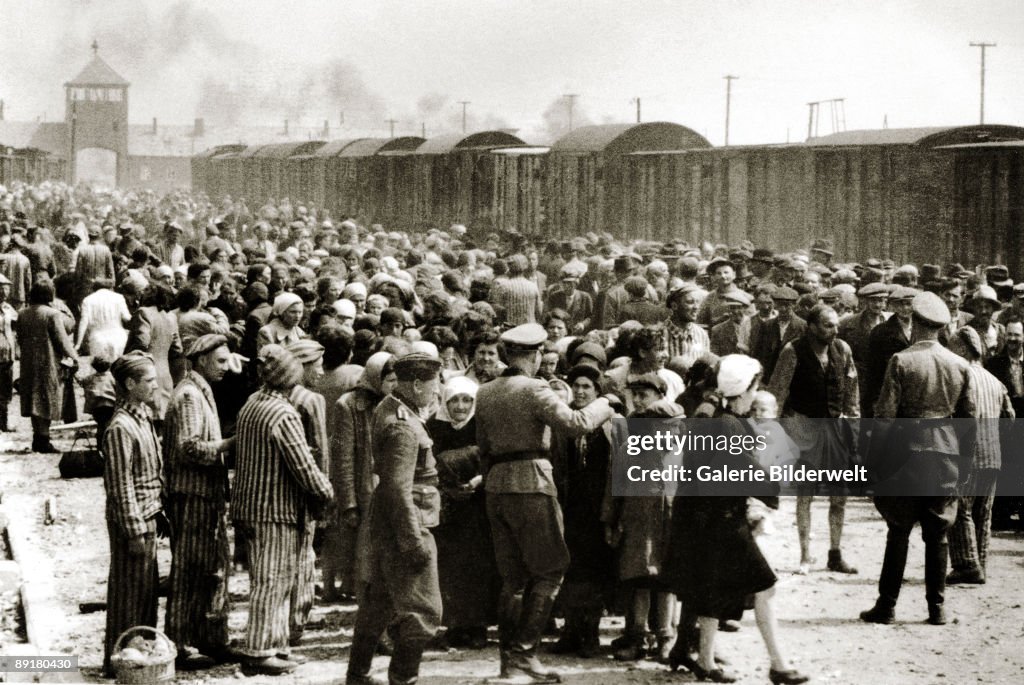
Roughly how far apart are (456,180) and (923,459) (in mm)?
22690

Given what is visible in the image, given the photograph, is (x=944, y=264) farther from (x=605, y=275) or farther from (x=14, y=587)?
(x=14, y=587)

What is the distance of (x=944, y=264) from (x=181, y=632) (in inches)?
563

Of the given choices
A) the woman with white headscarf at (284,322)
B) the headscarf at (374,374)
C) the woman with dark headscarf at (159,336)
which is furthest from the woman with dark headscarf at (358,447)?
the woman with dark headscarf at (159,336)

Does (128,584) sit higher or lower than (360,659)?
higher

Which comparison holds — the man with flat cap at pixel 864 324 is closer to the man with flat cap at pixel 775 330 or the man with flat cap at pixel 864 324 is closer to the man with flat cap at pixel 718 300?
the man with flat cap at pixel 775 330

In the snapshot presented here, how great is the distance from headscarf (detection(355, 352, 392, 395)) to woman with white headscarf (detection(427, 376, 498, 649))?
38 centimetres

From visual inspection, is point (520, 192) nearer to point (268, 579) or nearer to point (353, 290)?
point (353, 290)

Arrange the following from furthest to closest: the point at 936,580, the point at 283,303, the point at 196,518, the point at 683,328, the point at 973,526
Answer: the point at 283,303, the point at 683,328, the point at 973,526, the point at 936,580, the point at 196,518

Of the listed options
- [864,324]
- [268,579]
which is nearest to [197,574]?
[268,579]

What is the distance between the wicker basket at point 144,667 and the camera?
625cm

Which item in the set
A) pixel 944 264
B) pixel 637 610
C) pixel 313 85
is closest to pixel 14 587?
pixel 637 610

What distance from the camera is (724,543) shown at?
20.5ft

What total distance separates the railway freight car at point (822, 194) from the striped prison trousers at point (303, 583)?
13.4 meters

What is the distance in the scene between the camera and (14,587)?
7.92m
